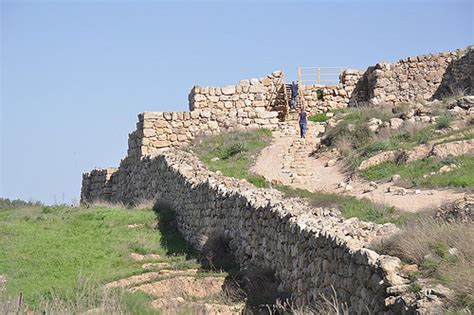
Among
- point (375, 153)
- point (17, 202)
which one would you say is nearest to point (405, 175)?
point (375, 153)

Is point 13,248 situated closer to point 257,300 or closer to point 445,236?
point 257,300

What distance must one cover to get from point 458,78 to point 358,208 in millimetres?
15470

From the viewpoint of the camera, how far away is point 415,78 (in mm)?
30047

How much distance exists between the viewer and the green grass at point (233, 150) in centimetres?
2266

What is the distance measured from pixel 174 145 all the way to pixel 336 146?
219 inches

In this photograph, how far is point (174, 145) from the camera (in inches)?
1035

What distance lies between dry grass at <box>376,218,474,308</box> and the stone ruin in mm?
229

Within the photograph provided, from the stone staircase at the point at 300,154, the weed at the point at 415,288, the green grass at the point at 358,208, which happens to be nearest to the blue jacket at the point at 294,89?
the stone staircase at the point at 300,154

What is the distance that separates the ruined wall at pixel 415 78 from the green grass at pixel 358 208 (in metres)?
13.4

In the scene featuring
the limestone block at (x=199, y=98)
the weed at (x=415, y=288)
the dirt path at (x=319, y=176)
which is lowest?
the weed at (x=415, y=288)

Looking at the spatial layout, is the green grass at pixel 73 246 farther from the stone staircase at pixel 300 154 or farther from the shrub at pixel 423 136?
the shrub at pixel 423 136

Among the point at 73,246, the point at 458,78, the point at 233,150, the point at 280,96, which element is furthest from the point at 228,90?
the point at 73,246

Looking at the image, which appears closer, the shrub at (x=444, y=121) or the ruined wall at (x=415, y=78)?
the shrub at (x=444, y=121)

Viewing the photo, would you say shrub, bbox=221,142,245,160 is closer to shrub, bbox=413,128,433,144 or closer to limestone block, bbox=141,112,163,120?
limestone block, bbox=141,112,163,120
